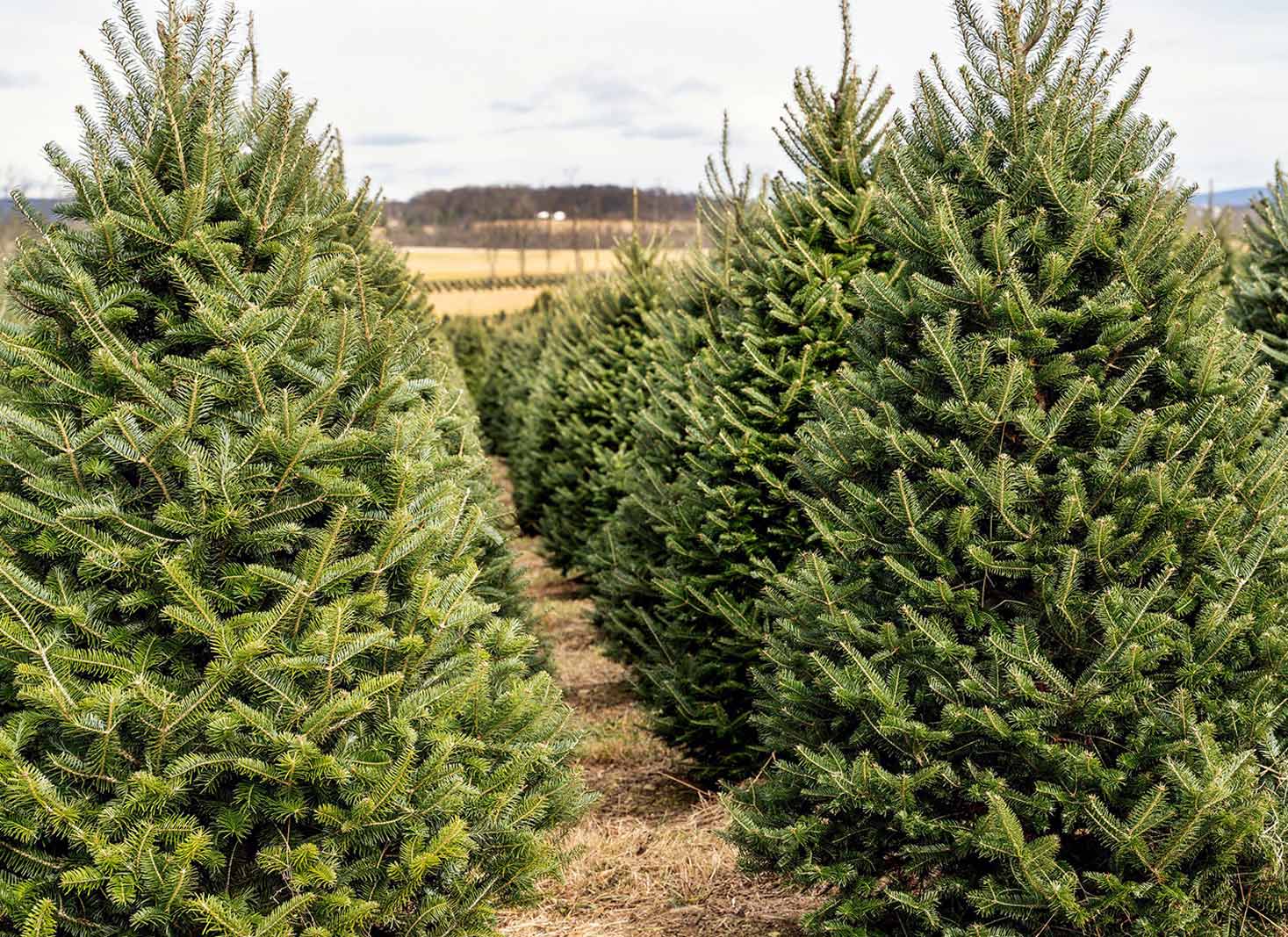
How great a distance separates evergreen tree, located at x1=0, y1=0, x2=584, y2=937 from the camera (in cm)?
264

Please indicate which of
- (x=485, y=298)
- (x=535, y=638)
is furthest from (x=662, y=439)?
(x=485, y=298)

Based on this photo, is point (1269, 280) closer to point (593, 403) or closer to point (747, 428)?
A: point (747, 428)

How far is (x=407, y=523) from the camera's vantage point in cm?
300

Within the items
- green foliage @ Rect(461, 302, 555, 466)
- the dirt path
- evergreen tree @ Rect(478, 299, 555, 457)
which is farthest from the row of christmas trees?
evergreen tree @ Rect(478, 299, 555, 457)

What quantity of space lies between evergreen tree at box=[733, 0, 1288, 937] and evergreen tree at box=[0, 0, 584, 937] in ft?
3.81

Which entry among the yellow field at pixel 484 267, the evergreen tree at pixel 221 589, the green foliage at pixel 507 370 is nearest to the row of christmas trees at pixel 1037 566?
the evergreen tree at pixel 221 589

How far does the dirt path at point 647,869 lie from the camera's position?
4.45 m

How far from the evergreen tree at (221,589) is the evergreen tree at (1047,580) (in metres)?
1.16

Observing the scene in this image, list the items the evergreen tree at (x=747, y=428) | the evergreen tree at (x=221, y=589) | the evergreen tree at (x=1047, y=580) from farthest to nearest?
the evergreen tree at (x=747, y=428), the evergreen tree at (x=1047, y=580), the evergreen tree at (x=221, y=589)

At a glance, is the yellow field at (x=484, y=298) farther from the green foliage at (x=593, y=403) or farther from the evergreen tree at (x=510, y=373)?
the green foliage at (x=593, y=403)

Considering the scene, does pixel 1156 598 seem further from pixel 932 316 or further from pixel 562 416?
pixel 562 416

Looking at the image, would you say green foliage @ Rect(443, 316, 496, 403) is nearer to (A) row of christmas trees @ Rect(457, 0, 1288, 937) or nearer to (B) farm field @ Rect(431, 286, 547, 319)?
(B) farm field @ Rect(431, 286, 547, 319)

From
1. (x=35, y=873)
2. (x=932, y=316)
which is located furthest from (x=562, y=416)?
(x=35, y=873)

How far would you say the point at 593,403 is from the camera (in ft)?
38.7
